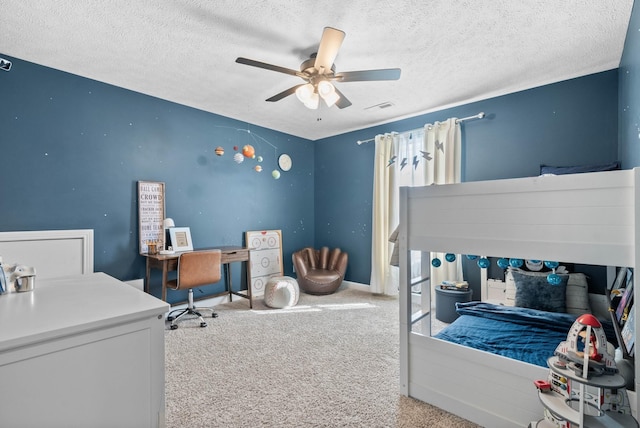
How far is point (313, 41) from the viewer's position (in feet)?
7.83

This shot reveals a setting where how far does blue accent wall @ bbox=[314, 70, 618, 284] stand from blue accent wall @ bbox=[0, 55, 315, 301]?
4.33 ft

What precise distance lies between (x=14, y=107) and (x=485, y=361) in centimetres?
401

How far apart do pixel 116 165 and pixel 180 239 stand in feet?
3.32

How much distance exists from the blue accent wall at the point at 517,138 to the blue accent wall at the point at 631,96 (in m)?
0.23

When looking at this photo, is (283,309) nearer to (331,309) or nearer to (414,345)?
(331,309)

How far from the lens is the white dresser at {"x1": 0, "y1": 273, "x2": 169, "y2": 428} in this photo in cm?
87

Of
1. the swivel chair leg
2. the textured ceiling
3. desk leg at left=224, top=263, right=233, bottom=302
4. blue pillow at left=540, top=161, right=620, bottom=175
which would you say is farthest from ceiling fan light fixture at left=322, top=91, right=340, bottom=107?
desk leg at left=224, top=263, right=233, bottom=302

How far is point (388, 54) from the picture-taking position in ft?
8.44

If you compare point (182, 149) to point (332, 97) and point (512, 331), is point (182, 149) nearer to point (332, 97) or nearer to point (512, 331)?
point (332, 97)

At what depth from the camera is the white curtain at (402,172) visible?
3686 mm

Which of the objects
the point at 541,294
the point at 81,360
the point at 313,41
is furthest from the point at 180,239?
the point at 541,294

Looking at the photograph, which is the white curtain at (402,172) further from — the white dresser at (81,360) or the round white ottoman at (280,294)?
the white dresser at (81,360)

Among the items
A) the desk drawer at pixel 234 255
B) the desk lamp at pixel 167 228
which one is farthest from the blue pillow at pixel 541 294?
the desk lamp at pixel 167 228

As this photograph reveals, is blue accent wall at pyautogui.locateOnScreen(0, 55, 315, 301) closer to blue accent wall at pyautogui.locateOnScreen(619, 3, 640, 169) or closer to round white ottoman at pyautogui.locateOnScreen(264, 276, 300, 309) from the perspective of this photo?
round white ottoman at pyautogui.locateOnScreen(264, 276, 300, 309)
